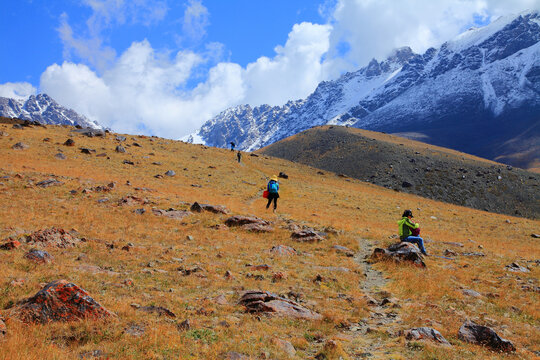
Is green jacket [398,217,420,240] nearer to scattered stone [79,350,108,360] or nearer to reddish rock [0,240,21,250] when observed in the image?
scattered stone [79,350,108,360]

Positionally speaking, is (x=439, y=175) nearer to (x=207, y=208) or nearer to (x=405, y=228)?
(x=405, y=228)

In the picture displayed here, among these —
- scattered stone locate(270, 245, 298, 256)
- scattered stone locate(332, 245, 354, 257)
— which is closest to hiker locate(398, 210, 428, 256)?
scattered stone locate(332, 245, 354, 257)

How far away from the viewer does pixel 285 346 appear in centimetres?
760

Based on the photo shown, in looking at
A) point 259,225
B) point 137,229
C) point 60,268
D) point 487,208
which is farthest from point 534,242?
point 487,208

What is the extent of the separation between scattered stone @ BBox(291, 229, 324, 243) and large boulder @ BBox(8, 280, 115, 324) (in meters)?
14.1

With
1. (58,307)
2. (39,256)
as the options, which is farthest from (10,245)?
(58,307)

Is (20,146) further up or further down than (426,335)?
further up

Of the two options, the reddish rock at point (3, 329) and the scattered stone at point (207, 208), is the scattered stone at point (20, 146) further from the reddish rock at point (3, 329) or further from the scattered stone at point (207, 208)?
the reddish rock at point (3, 329)

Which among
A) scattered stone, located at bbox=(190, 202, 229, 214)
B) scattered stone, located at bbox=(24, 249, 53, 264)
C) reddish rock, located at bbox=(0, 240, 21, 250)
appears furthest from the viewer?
scattered stone, located at bbox=(190, 202, 229, 214)

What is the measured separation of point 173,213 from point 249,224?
19.0 feet

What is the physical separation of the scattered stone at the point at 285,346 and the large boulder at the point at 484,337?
4615 millimetres

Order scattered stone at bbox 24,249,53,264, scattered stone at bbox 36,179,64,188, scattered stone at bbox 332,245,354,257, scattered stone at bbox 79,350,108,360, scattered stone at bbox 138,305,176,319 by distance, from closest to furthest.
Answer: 1. scattered stone at bbox 79,350,108,360
2. scattered stone at bbox 138,305,176,319
3. scattered stone at bbox 24,249,53,264
4. scattered stone at bbox 332,245,354,257
5. scattered stone at bbox 36,179,64,188

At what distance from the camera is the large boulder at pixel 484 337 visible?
7.91 m

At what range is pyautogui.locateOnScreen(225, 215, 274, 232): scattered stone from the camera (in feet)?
71.5
